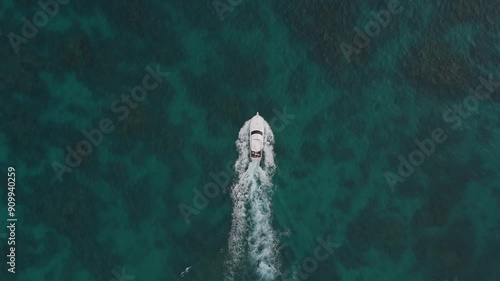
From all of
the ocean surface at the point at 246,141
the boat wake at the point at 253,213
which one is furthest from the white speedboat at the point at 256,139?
the ocean surface at the point at 246,141

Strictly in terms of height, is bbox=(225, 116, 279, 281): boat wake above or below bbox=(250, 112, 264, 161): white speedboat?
below

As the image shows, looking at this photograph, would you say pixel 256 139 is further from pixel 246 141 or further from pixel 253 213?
pixel 253 213

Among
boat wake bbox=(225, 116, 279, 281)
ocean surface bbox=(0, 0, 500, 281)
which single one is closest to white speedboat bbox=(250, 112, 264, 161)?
boat wake bbox=(225, 116, 279, 281)

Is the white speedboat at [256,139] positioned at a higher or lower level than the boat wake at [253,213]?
higher

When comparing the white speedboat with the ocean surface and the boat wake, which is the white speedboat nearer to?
the boat wake

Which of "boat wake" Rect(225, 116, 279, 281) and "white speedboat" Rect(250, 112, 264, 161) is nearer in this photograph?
"white speedboat" Rect(250, 112, 264, 161)

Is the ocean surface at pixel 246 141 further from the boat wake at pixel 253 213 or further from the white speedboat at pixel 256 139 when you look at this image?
the white speedboat at pixel 256 139

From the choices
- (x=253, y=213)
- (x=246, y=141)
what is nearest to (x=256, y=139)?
(x=246, y=141)
